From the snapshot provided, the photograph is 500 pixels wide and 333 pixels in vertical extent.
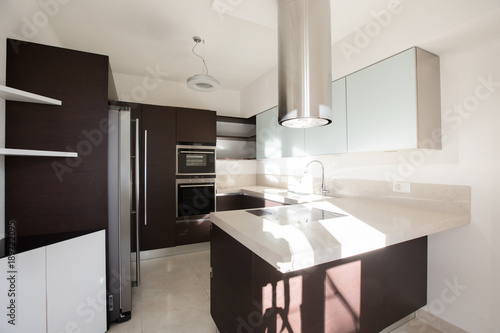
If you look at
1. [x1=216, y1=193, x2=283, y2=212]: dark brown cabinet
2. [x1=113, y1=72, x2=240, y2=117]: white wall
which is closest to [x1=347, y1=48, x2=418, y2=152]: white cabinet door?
[x1=216, y1=193, x2=283, y2=212]: dark brown cabinet

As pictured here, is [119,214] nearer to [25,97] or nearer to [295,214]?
[25,97]

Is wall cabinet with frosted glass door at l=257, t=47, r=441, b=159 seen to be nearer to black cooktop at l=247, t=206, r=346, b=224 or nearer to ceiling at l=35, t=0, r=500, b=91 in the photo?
ceiling at l=35, t=0, r=500, b=91

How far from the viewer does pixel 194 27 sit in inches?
92.4

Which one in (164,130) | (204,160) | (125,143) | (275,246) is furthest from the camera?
(204,160)

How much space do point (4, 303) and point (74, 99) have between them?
132 centimetres


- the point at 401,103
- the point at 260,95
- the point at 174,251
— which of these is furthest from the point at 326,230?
the point at 260,95

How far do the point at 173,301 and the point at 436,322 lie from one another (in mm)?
2205

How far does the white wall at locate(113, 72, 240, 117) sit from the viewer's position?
357 centimetres

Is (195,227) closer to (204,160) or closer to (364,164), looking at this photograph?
(204,160)

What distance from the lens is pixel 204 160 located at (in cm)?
346

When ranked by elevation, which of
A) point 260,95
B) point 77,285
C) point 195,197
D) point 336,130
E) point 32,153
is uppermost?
point 260,95

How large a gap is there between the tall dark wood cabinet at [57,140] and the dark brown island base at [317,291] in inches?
41.4

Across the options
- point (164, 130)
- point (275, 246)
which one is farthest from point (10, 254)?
point (164, 130)

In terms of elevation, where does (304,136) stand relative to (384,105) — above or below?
below
